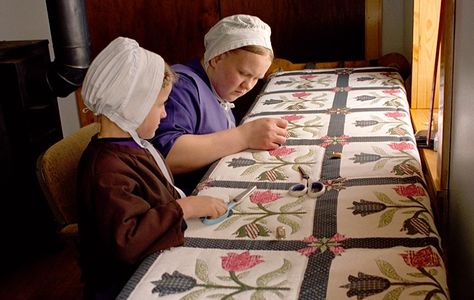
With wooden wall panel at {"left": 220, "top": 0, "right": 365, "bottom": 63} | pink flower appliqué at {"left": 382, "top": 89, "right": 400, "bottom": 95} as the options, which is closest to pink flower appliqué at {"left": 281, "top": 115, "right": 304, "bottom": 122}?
pink flower appliqué at {"left": 382, "top": 89, "right": 400, "bottom": 95}

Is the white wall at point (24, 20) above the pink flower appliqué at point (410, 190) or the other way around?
above

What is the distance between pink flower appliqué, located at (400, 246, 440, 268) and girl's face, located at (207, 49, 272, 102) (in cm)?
81

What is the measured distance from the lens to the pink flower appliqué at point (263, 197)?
3.94 feet

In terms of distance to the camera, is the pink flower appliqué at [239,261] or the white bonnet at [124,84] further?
the white bonnet at [124,84]

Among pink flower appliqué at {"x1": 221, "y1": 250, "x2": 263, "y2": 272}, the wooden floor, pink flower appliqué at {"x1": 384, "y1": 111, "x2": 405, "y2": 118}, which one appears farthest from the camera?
the wooden floor

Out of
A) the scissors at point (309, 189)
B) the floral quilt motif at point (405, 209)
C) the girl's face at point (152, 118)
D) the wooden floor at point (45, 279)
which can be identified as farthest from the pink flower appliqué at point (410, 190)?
the wooden floor at point (45, 279)

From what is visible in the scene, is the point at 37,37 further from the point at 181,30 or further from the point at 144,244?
the point at 144,244

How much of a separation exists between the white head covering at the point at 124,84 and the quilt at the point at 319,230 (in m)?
0.24

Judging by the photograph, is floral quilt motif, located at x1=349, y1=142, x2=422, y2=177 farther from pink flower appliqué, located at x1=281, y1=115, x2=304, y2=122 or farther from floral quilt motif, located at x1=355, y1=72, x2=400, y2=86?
floral quilt motif, located at x1=355, y1=72, x2=400, y2=86

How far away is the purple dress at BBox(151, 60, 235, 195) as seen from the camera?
1.53 metres

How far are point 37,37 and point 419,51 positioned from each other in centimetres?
213

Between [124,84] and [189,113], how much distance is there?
19.6 inches

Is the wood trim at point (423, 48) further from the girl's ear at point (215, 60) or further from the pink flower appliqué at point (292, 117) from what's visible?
the girl's ear at point (215, 60)

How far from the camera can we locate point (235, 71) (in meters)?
1.66
